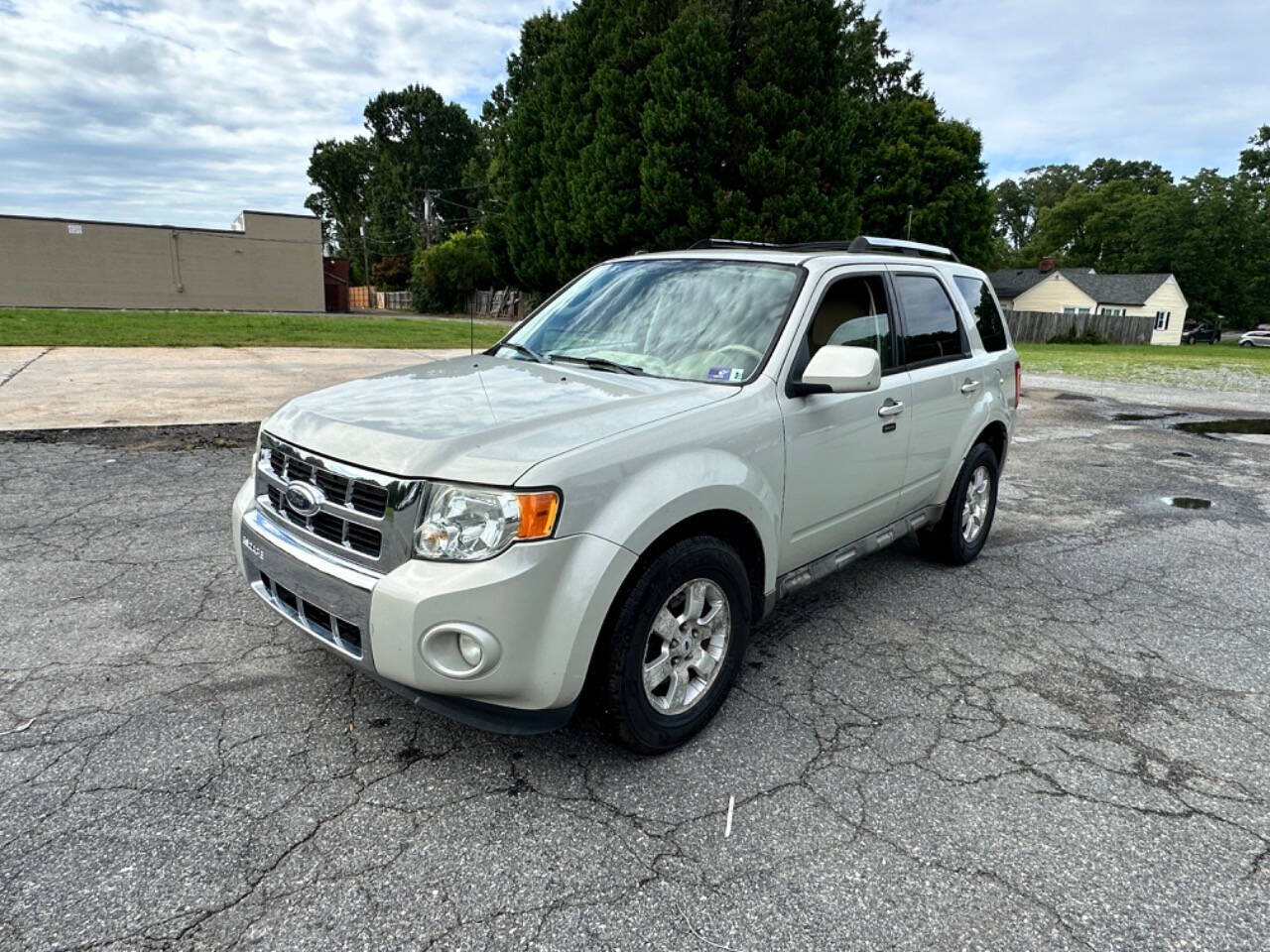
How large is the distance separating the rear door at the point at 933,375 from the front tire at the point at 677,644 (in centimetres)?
160

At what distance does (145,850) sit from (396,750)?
776 millimetres

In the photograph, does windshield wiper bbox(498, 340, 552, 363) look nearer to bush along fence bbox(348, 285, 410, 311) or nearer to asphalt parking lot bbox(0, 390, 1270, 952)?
asphalt parking lot bbox(0, 390, 1270, 952)

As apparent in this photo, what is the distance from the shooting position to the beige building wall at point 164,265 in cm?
4206

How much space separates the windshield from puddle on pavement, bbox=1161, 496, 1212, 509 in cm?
516

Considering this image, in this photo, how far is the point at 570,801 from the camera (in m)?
2.59

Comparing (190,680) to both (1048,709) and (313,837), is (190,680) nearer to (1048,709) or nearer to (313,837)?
(313,837)

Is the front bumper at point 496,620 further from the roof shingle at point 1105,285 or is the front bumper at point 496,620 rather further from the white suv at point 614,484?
the roof shingle at point 1105,285

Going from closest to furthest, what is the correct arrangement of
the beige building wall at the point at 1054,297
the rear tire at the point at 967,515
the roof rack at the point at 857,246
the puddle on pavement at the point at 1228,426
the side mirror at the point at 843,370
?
the side mirror at the point at 843,370 < the roof rack at the point at 857,246 < the rear tire at the point at 967,515 < the puddle on pavement at the point at 1228,426 < the beige building wall at the point at 1054,297

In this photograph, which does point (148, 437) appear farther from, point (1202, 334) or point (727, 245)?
point (1202, 334)

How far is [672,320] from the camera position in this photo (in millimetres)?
3578

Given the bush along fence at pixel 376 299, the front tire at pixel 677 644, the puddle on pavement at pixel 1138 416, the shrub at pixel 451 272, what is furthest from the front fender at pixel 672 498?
the bush along fence at pixel 376 299

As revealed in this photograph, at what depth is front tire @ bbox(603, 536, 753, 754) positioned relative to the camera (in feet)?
8.38

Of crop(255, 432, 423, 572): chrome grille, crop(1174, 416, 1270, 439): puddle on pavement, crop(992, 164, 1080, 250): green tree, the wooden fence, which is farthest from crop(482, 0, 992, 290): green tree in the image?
crop(992, 164, 1080, 250): green tree

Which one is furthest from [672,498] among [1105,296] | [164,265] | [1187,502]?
[1105,296]
